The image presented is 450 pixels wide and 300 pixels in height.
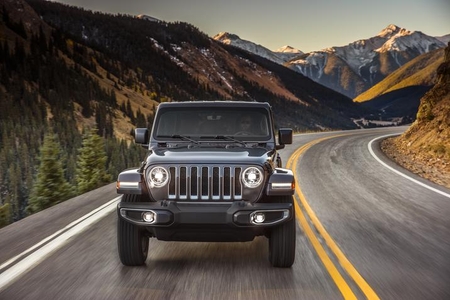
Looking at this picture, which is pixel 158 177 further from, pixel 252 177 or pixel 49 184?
pixel 49 184

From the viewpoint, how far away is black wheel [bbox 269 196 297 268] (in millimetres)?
5570

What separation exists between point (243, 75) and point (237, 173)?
408 ft

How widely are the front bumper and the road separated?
0.61 meters

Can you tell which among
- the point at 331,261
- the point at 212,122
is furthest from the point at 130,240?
the point at 331,261

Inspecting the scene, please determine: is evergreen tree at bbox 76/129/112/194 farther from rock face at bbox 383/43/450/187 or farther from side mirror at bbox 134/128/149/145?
rock face at bbox 383/43/450/187

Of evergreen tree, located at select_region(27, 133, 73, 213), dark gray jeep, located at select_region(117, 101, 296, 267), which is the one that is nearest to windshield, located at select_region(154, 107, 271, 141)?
dark gray jeep, located at select_region(117, 101, 296, 267)

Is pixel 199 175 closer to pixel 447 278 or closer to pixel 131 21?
pixel 447 278

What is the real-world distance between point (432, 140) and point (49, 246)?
20833 millimetres

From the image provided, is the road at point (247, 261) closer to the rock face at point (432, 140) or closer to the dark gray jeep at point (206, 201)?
the dark gray jeep at point (206, 201)

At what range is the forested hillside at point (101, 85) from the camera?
35.8 m

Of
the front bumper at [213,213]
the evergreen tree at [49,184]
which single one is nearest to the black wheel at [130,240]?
the front bumper at [213,213]

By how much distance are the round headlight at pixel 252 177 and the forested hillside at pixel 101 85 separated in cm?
847

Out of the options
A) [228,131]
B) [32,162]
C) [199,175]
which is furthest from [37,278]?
Answer: [32,162]

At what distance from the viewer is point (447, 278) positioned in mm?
5488
